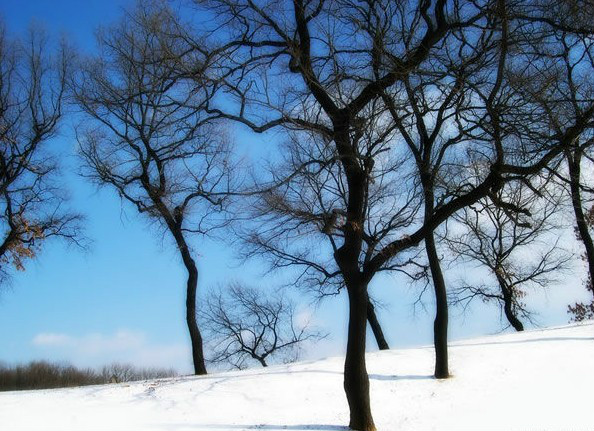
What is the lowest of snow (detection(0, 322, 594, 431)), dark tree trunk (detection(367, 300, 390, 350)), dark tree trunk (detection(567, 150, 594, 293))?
snow (detection(0, 322, 594, 431))

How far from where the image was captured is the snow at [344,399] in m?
12.3

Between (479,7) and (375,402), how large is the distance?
341 inches

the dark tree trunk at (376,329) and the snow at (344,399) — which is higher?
the dark tree trunk at (376,329)

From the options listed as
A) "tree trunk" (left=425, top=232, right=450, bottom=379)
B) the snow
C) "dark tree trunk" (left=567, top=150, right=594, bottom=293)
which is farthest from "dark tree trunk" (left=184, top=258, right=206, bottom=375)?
"dark tree trunk" (left=567, top=150, right=594, bottom=293)

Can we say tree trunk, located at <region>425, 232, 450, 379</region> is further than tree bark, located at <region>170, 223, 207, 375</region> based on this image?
No

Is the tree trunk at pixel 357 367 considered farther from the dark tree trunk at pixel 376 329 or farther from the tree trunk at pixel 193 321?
the dark tree trunk at pixel 376 329

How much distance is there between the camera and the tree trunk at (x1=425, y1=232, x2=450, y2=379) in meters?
15.8

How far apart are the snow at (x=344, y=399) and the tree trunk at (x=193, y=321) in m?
2.12

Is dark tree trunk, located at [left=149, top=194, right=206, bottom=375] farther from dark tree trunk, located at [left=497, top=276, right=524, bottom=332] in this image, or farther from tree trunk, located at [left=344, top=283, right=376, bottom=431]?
dark tree trunk, located at [left=497, top=276, right=524, bottom=332]

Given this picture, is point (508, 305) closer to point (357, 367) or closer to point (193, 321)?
point (193, 321)

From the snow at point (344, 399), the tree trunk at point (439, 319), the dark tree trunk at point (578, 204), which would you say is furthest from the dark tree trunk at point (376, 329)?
the dark tree trunk at point (578, 204)

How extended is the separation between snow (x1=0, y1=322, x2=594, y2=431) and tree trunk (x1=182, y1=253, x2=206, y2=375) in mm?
2121

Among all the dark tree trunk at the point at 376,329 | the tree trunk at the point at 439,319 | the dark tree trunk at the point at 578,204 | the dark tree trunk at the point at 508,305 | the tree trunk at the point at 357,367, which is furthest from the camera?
the dark tree trunk at the point at 508,305

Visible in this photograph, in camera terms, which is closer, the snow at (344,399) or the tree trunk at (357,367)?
the tree trunk at (357,367)
